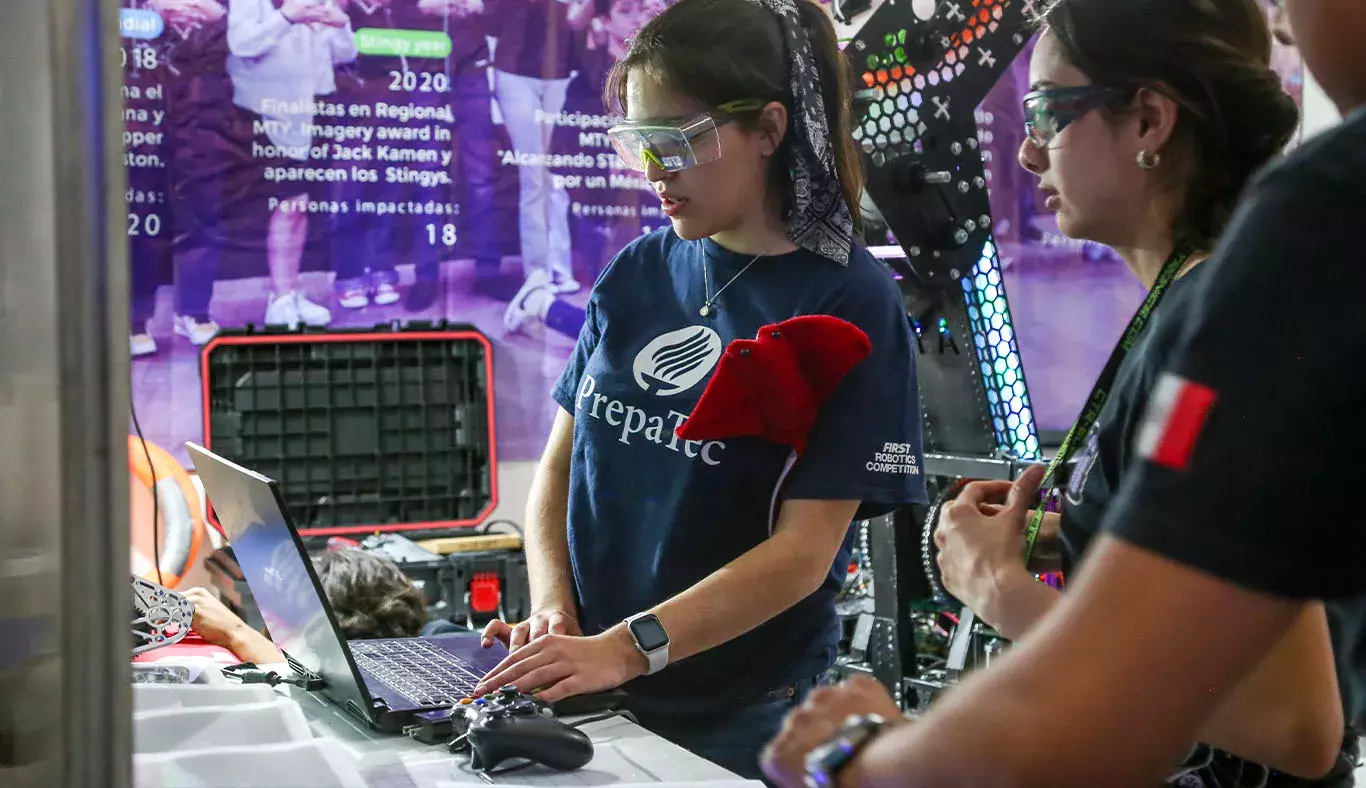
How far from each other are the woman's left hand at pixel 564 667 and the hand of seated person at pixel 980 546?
1.40 ft

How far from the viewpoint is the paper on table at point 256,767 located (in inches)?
44.3

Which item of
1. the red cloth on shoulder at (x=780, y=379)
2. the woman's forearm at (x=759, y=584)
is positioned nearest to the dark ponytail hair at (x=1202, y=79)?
the red cloth on shoulder at (x=780, y=379)

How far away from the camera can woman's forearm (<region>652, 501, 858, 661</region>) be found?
Answer: 1.46 meters

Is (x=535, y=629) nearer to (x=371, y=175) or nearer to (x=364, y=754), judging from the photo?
(x=364, y=754)

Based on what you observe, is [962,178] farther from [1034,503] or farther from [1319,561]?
[1319,561]

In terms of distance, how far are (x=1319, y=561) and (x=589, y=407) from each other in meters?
1.16

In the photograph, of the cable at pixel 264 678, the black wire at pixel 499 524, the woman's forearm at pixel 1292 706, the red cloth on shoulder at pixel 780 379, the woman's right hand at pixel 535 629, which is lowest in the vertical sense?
the black wire at pixel 499 524

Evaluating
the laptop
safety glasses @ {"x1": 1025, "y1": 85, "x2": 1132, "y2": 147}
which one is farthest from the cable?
safety glasses @ {"x1": 1025, "y1": 85, "x2": 1132, "y2": 147}

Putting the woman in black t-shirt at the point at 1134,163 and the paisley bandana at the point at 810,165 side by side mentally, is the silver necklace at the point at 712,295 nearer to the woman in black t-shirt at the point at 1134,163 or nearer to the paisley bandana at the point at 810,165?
the paisley bandana at the point at 810,165

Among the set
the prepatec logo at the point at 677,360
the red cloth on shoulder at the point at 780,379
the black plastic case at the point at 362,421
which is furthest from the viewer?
the black plastic case at the point at 362,421

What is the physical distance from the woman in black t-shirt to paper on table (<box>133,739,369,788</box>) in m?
0.58

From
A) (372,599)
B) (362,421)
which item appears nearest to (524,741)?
(372,599)

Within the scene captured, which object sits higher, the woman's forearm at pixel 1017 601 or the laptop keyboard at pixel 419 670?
the woman's forearm at pixel 1017 601

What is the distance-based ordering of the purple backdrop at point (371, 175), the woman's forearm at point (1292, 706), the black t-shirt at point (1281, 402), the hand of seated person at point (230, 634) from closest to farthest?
the black t-shirt at point (1281, 402) → the woman's forearm at point (1292, 706) → the hand of seated person at point (230, 634) → the purple backdrop at point (371, 175)
